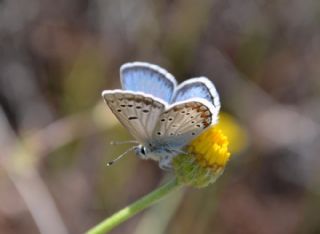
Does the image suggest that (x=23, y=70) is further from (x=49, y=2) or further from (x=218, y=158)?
(x=218, y=158)

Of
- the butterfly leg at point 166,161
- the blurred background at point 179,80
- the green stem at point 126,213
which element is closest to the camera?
the green stem at point 126,213

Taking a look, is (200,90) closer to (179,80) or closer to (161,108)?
(161,108)

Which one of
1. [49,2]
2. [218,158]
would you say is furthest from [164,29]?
[218,158]

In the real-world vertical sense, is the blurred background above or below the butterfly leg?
below

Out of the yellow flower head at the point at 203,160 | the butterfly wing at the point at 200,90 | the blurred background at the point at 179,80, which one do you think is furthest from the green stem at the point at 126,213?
the blurred background at the point at 179,80

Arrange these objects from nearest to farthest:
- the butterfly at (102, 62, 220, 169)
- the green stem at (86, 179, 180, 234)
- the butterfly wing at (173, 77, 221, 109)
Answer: the green stem at (86, 179, 180, 234)
the butterfly at (102, 62, 220, 169)
the butterfly wing at (173, 77, 221, 109)

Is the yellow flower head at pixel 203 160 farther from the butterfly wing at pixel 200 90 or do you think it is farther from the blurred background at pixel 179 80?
the blurred background at pixel 179 80

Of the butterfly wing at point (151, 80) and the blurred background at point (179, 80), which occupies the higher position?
the butterfly wing at point (151, 80)

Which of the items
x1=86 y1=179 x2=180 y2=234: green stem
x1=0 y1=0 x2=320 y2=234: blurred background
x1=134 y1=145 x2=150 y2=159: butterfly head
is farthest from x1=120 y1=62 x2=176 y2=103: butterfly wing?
x1=0 y1=0 x2=320 y2=234: blurred background

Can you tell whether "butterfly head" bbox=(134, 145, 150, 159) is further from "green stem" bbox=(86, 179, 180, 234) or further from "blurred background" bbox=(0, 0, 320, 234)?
"blurred background" bbox=(0, 0, 320, 234)
